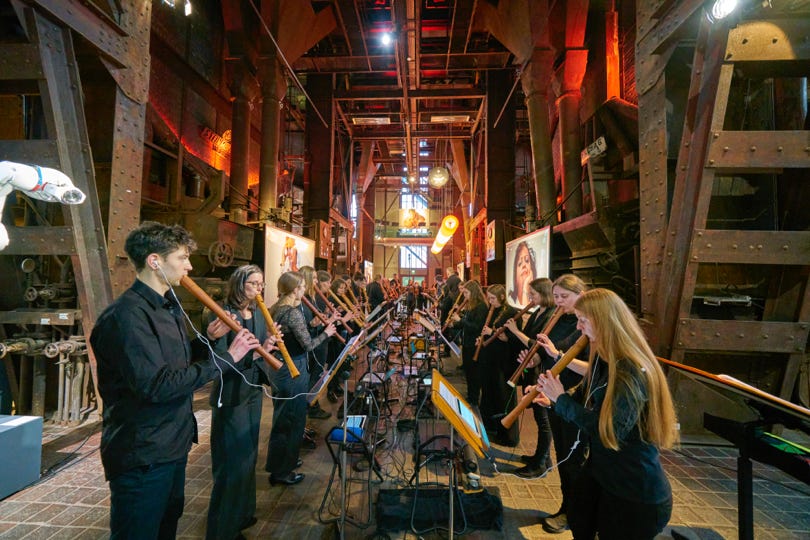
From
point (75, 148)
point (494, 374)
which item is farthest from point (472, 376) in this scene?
point (75, 148)

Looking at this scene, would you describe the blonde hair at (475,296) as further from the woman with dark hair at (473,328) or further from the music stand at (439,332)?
the music stand at (439,332)

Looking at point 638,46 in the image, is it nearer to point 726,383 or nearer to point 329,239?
point 726,383

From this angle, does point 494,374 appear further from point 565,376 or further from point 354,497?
point 354,497

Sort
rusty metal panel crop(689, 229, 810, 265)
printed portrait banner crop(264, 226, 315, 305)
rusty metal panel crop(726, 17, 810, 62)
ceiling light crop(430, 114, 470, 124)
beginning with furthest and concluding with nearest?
1. ceiling light crop(430, 114, 470, 124)
2. printed portrait banner crop(264, 226, 315, 305)
3. rusty metal panel crop(689, 229, 810, 265)
4. rusty metal panel crop(726, 17, 810, 62)

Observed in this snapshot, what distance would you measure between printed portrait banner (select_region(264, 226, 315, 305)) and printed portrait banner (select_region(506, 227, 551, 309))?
215 inches

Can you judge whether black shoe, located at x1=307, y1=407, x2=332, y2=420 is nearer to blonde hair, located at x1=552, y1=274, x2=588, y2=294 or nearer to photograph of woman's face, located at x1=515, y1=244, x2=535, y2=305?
blonde hair, located at x1=552, y1=274, x2=588, y2=294

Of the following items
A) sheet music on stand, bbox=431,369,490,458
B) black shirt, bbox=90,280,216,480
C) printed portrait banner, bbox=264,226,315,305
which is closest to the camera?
black shirt, bbox=90,280,216,480

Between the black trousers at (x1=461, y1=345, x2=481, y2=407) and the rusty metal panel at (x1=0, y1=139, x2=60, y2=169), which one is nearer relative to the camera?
the rusty metal panel at (x1=0, y1=139, x2=60, y2=169)

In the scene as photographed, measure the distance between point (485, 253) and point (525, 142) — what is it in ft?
32.4

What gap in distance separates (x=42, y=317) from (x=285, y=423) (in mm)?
3424

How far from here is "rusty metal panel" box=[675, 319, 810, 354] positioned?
139 inches

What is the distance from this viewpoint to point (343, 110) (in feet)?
45.0

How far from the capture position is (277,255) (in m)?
7.89

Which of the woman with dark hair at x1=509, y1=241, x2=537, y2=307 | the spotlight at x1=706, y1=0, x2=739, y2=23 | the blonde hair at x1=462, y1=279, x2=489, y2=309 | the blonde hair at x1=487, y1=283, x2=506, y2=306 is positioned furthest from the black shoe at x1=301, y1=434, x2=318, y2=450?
the spotlight at x1=706, y1=0, x2=739, y2=23
